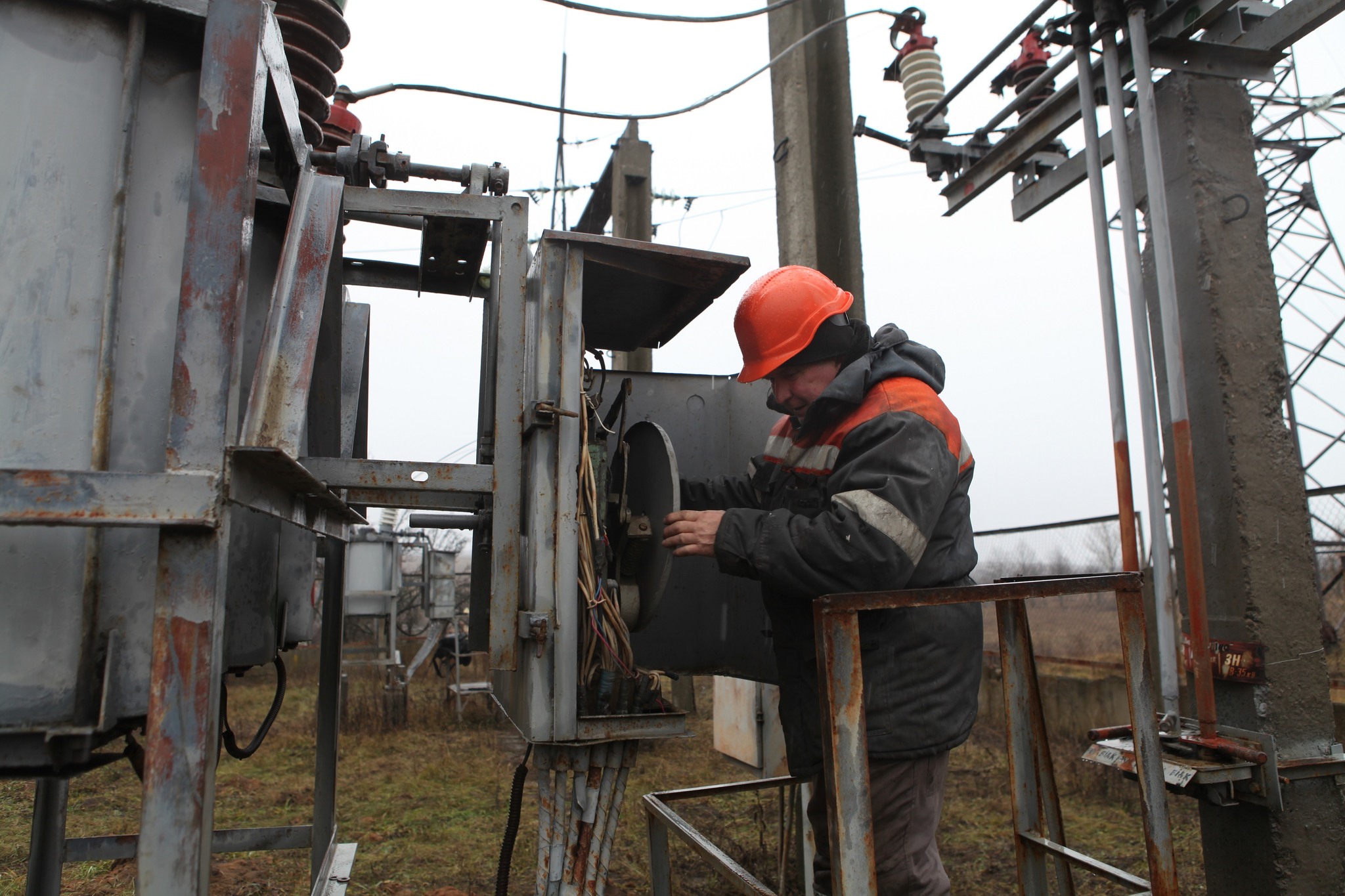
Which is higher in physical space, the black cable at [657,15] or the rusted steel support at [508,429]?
the black cable at [657,15]

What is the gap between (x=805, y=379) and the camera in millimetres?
2670

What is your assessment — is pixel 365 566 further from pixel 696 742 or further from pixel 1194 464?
pixel 1194 464

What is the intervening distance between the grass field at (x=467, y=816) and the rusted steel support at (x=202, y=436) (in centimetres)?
321

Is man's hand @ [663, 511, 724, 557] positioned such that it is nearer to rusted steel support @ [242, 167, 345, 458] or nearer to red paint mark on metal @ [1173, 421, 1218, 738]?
rusted steel support @ [242, 167, 345, 458]

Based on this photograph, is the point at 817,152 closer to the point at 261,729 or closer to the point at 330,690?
the point at 330,690

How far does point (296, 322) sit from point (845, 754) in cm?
148

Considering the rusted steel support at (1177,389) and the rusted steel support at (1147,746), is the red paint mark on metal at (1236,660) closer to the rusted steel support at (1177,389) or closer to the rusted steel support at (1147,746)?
the rusted steel support at (1177,389)

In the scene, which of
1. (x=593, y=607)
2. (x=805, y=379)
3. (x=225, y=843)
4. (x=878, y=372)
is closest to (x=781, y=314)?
(x=805, y=379)

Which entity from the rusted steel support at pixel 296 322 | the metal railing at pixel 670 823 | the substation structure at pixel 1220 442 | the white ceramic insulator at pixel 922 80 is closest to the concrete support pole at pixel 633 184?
the white ceramic insulator at pixel 922 80

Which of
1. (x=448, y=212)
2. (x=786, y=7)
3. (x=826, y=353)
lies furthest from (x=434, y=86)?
(x=826, y=353)

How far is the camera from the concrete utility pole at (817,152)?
4.07 meters

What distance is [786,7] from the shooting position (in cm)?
437

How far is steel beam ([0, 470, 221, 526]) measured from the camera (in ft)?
4.36

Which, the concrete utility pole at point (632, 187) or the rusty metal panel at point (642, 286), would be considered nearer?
the rusty metal panel at point (642, 286)
